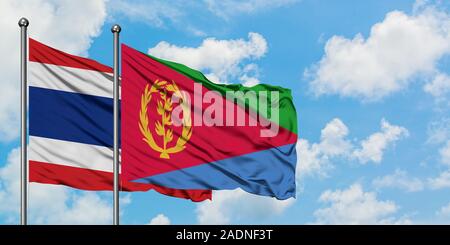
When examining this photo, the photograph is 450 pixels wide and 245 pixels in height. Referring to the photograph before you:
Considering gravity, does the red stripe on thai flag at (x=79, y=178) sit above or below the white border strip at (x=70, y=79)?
below

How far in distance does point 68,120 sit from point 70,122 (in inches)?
2.2

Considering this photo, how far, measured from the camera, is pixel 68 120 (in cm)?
1520

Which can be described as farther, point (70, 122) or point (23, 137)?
point (70, 122)

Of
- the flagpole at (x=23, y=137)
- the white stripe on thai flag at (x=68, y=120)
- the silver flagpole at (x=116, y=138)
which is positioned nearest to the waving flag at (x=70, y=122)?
the white stripe on thai flag at (x=68, y=120)

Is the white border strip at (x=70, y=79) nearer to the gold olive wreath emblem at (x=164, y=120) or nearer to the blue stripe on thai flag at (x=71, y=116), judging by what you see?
the blue stripe on thai flag at (x=71, y=116)

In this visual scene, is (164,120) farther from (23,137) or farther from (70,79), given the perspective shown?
(23,137)

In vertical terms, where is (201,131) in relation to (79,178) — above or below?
above

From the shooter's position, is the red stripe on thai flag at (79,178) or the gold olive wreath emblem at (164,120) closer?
the red stripe on thai flag at (79,178)

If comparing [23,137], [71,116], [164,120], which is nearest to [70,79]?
[71,116]

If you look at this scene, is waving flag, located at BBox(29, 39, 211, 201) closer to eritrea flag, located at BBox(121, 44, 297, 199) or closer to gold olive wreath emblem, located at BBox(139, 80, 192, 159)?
eritrea flag, located at BBox(121, 44, 297, 199)

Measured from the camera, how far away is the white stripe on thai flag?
49.3 ft

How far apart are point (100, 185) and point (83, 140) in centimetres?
96

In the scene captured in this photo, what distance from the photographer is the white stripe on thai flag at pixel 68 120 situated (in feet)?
49.3
